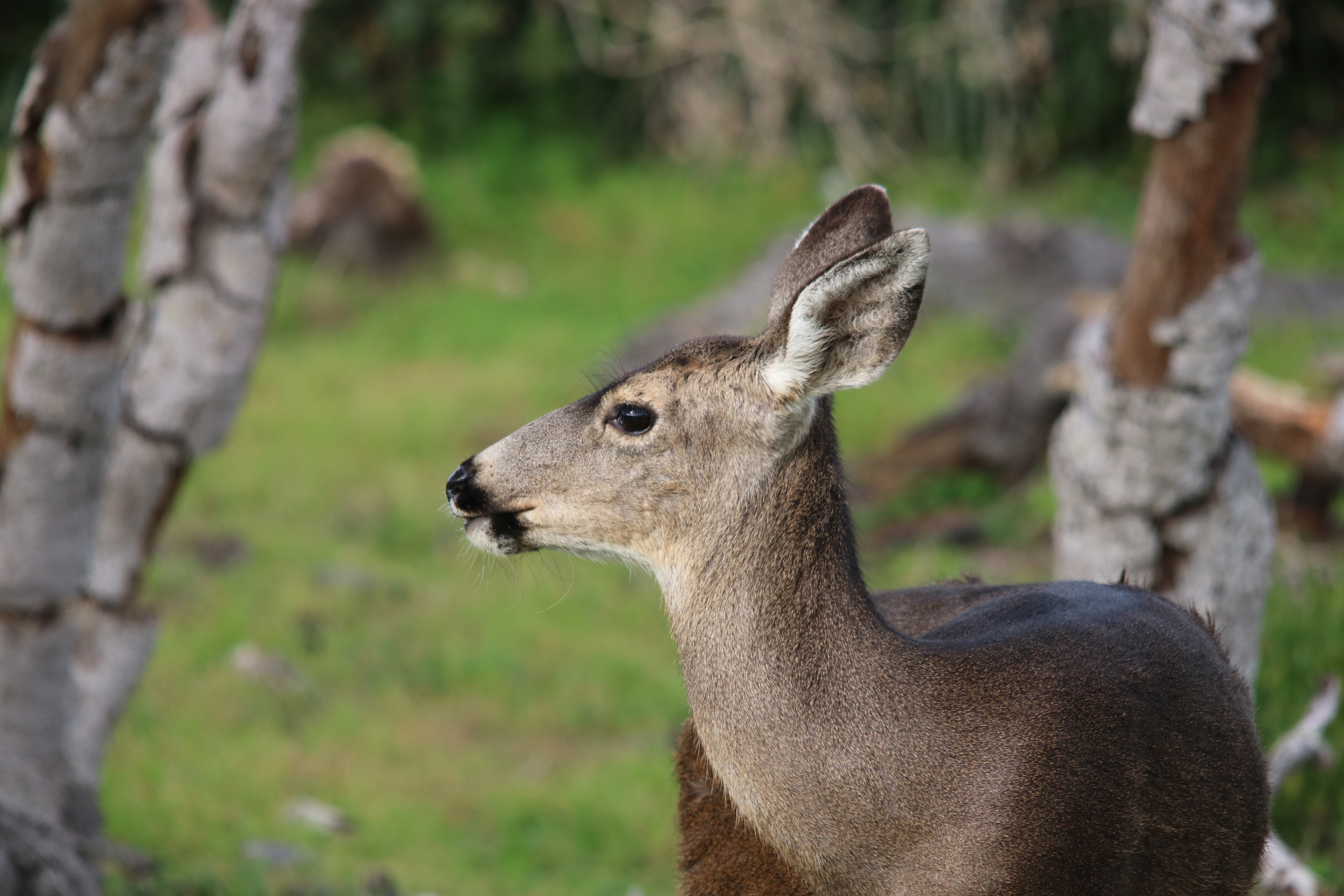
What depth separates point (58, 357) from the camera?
3451 millimetres

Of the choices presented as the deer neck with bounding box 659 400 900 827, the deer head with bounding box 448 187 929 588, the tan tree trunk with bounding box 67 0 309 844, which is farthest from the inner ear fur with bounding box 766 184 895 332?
the tan tree trunk with bounding box 67 0 309 844

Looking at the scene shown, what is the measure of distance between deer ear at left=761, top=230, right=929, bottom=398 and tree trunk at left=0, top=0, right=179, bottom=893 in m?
1.68

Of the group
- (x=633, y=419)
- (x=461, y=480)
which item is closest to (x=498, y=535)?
(x=461, y=480)

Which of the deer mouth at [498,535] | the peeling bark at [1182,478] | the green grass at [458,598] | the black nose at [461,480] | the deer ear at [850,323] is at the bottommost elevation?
the green grass at [458,598]

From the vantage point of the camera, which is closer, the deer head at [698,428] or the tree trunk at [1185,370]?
the deer head at [698,428]

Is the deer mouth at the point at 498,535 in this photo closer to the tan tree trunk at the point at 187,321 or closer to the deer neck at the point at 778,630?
the deer neck at the point at 778,630

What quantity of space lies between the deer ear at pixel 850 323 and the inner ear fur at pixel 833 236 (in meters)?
0.05

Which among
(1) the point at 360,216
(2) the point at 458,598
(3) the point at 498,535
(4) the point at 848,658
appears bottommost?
(2) the point at 458,598

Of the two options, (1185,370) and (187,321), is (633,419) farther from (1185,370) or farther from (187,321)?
(187,321)

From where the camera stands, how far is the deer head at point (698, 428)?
2.38 m

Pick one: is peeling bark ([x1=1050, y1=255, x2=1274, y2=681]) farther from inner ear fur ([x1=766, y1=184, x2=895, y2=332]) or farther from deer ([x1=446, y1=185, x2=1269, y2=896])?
inner ear fur ([x1=766, y1=184, x2=895, y2=332])

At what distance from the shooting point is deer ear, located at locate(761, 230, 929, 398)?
229cm

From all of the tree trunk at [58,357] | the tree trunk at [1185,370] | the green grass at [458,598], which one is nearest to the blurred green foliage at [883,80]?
the green grass at [458,598]

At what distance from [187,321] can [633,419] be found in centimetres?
196
